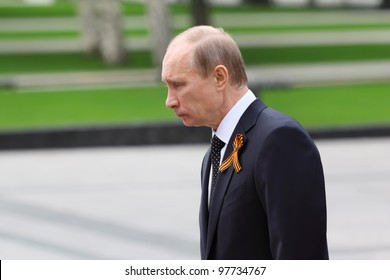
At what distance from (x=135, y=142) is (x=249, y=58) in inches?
448

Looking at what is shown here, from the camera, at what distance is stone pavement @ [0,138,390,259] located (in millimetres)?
8547

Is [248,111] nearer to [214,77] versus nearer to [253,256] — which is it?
[214,77]

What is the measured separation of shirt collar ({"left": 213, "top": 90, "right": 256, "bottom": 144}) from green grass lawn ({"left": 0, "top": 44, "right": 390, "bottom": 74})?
19112 millimetres

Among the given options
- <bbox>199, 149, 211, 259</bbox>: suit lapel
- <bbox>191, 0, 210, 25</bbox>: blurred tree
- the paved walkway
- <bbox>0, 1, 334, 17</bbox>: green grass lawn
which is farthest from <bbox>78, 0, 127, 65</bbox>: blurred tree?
<bbox>0, 1, 334, 17</bbox>: green grass lawn

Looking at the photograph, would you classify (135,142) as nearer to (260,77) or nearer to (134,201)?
(134,201)

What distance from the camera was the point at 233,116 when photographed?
296cm

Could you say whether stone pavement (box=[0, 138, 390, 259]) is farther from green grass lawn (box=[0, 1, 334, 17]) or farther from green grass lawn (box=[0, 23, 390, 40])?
green grass lawn (box=[0, 1, 334, 17])

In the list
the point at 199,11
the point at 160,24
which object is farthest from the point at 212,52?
the point at 199,11

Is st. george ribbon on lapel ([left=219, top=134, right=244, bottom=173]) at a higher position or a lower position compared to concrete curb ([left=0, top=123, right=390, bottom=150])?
higher

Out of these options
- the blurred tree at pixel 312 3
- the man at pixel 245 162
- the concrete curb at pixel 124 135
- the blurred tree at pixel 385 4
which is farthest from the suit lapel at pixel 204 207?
the blurred tree at pixel 312 3
